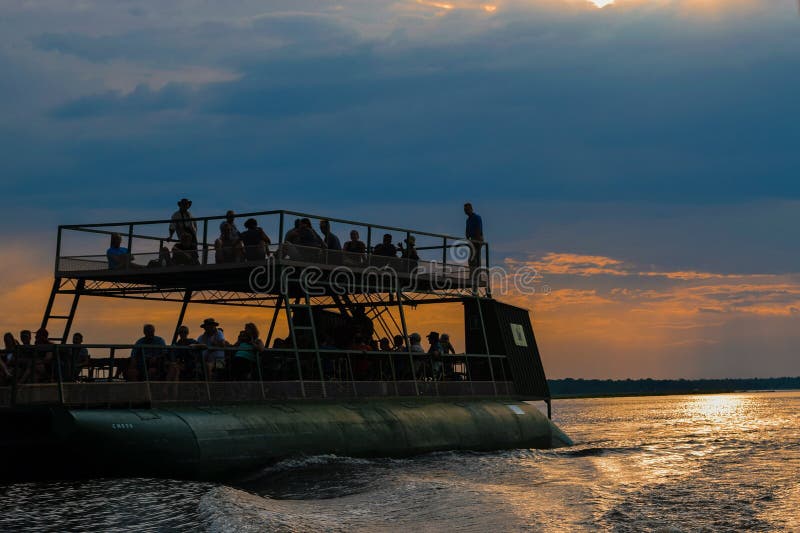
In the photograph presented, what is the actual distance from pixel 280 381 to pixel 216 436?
3567 millimetres

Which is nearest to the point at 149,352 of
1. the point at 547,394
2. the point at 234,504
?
the point at 234,504

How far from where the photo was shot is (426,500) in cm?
1905

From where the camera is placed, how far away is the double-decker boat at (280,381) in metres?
19.1

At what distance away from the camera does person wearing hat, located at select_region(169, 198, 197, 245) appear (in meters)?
25.9

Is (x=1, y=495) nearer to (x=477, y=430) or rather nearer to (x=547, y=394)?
(x=477, y=430)

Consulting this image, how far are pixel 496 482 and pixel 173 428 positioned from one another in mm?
6908

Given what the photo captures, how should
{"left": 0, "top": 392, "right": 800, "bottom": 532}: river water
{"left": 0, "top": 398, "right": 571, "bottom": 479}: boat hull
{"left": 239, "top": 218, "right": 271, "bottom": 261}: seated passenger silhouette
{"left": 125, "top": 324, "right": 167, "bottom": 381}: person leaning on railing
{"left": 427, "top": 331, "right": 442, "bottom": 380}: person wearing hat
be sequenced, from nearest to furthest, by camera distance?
{"left": 0, "top": 392, "right": 800, "bottom": 532}: river water
{"left": 0, "top": 398, "right": 571, "bottom": 479}: boat hull
{"left": 125, "top": 324, "right": 167, "bottom": 381}: person leaning on railing
{"left": 239, "top": 218, "right": 271, "bottom": 261}: seated passenger silhouette
{"left": 427, "top": 331, "right": 442, "bottom": 380}: person wearing hat

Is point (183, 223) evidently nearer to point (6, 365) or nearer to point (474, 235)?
point (6, 365)

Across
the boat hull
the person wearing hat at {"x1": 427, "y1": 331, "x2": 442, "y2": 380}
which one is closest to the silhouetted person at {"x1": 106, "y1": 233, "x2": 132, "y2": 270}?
the boat hull

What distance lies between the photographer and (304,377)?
25.7 metres

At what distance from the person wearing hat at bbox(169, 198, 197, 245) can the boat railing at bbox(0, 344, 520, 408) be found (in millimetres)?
3699

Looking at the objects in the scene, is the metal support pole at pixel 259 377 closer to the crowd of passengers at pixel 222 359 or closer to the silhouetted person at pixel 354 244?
the crowd of passengers at pixel 222 359

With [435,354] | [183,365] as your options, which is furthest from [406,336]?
[183,365]

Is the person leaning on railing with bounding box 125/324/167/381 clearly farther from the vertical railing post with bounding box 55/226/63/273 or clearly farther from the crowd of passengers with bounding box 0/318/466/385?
the vertical railing post with bounding box 55/226/63/273
